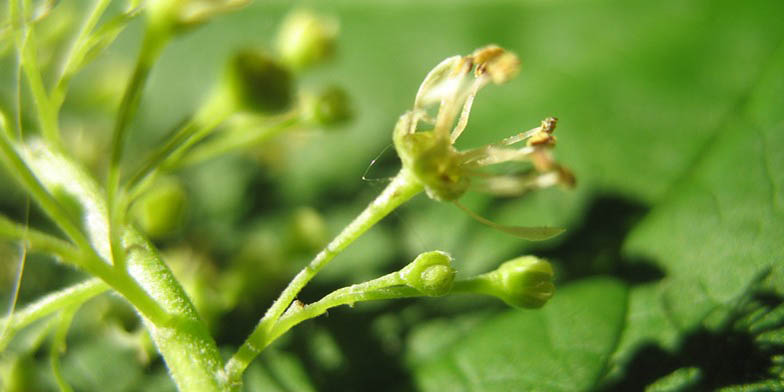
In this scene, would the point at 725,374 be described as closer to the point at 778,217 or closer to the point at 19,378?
the point at 778,217

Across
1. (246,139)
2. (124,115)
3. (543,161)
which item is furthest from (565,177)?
(246,139)

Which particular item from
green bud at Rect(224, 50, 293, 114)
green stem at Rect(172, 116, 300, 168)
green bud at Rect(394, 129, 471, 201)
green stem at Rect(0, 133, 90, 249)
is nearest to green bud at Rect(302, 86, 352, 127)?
green stem at Rect(172, 116, 300, 168)

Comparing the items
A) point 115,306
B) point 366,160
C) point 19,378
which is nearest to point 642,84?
point 366,160

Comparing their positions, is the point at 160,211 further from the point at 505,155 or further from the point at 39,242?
the point at 505,155

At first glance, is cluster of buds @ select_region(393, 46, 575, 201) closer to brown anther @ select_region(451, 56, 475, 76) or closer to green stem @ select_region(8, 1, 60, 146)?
brown anther @ select_region(451, 56, 475, 76)

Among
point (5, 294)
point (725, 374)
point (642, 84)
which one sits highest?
point (5, 294)

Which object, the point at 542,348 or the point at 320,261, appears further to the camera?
the point at 542,348
